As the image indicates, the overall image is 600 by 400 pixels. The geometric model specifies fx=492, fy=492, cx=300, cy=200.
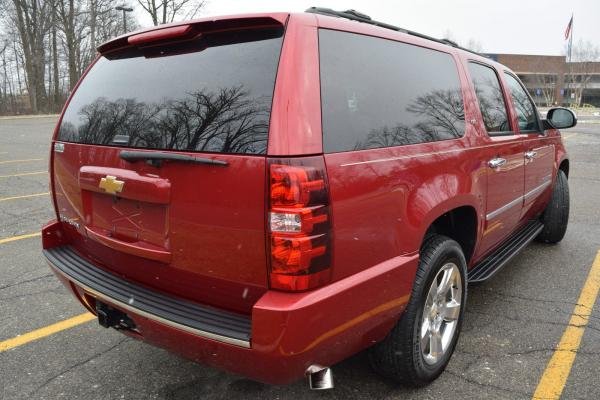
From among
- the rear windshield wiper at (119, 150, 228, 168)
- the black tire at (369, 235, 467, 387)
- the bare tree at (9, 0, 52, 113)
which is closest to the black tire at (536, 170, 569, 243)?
the black tire at (369, 235, 467, 387)

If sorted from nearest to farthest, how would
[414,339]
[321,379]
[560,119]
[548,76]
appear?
[321,379] → [414,339] → [560,119] → [548,76]

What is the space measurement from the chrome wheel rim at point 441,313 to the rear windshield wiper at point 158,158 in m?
1.34

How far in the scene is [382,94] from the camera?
2307 mm

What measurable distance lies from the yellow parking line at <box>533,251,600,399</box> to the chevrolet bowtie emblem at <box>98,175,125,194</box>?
7.60 feet

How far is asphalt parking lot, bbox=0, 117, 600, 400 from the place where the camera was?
2.61 meters

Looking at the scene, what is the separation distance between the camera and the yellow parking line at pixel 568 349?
103 inches

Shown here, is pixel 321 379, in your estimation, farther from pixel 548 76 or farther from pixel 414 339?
pixel 548 76

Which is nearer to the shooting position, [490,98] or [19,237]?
[490,98]

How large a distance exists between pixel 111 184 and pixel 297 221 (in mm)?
951

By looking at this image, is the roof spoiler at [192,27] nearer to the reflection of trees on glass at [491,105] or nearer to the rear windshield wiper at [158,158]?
the rear windshield wiper at [158,158]

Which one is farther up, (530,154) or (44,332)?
(530,154)

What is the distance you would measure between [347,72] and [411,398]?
167 centimetres

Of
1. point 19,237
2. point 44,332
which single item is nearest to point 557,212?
point 44,332

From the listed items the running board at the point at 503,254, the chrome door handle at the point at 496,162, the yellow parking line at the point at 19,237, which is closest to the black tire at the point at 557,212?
the running board at the point at 503,254
